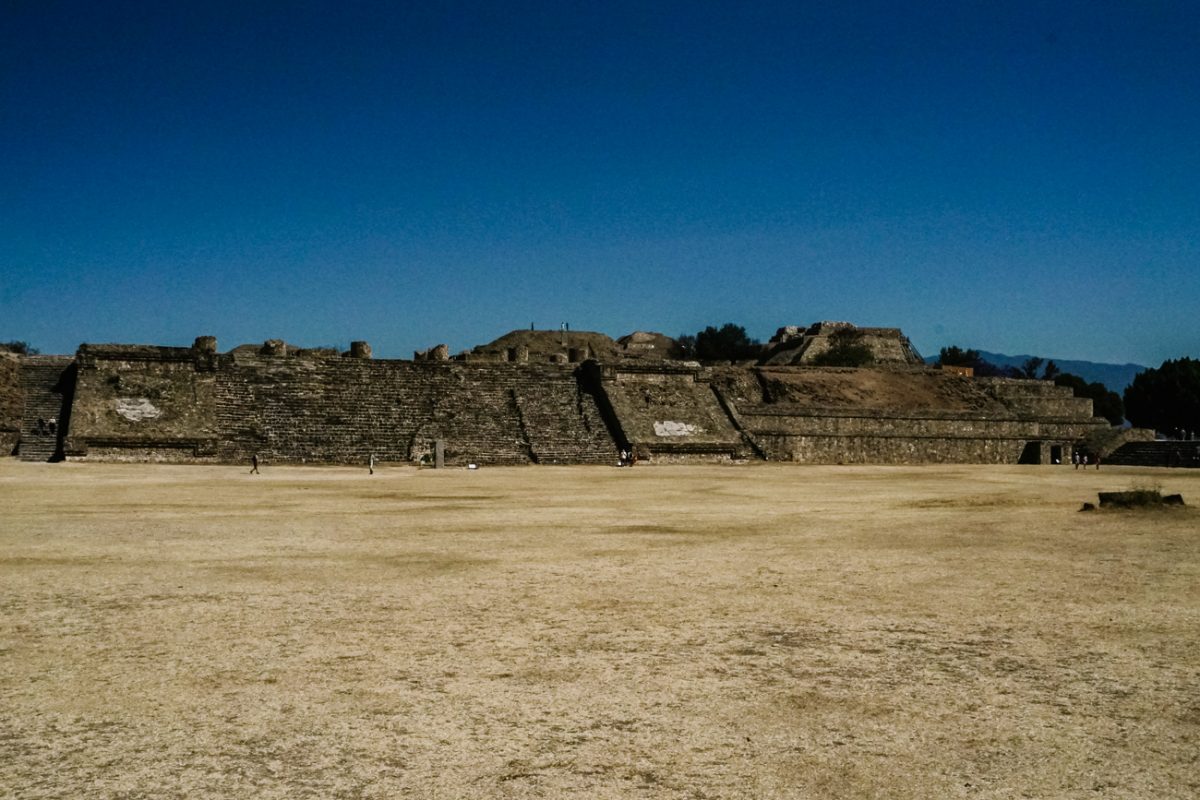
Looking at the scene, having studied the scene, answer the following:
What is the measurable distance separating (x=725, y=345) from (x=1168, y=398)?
3322 centimetres

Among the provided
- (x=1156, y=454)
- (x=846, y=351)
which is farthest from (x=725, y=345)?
(x=1156, y=454)

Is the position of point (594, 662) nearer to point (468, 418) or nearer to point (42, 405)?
point (468, 418)

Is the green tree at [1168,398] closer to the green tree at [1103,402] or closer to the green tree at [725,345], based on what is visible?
the green tree at [1103,402]

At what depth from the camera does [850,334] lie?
74.9 meters

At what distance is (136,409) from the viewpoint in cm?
3312

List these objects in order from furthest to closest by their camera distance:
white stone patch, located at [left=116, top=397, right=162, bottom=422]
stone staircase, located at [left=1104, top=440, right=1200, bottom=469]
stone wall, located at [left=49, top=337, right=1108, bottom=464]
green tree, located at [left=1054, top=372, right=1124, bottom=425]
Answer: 1. green tree, located at [left=1054, top=372, right=1124, bottom=425]
2. stone staircase, located at [left=1104, top=440, right=1200, bottom=469]
3. stone wall, located at [left=49, top=337, right=1108, bottom=464]
4. white stone patch, located at [left=116, top=397, right=162, bottom=422]

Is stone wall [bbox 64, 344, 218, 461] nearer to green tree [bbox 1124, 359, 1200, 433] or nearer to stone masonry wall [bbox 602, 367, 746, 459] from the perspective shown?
stone masonry wall [bbox 602, 367, 746, 459]

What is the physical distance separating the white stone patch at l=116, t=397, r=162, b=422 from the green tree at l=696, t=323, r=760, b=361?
50.5 metres

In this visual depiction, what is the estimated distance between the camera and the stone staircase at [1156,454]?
4341cm

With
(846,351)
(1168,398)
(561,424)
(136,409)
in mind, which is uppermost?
(846,351)

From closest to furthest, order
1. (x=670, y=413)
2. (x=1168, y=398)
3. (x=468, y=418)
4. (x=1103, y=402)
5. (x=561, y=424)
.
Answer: (x=468, y=418), (x=561, y=424), (x=670, y=413), (x=1168, y=398), (x=1103, y=402)

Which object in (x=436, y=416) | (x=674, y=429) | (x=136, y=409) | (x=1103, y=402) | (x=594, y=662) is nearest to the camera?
(x=594, y=662)

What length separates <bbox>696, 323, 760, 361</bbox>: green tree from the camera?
83.3 meters

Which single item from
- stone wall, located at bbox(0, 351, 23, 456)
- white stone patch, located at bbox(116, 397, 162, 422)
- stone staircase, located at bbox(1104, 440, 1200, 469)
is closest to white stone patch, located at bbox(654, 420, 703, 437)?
white stone patch, located at bbox(116, 397, 162, 422)
